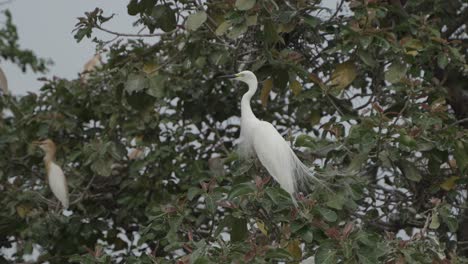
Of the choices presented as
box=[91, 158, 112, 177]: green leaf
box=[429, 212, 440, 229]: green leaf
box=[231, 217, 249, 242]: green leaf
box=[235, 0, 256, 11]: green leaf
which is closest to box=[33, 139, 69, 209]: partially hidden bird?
box=[91, 158, 112, 177]: green leaf

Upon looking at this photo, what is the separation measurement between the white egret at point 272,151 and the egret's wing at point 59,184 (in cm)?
101

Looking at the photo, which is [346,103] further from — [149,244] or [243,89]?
[149,244]

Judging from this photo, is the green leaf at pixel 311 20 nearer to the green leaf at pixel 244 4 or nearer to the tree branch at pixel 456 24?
the green leaf at pixel 244 4

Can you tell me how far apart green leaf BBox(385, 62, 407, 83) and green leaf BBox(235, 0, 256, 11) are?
0.55m

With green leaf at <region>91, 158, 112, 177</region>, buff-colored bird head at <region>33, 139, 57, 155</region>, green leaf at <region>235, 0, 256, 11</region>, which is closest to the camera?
green leaf at <region>235, 0, 256, 11</region>

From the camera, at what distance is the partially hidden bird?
3775 millimetres

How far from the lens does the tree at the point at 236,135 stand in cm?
247

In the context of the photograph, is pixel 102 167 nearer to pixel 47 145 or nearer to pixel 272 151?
pixel 47 145

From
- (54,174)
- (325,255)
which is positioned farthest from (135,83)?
(325,255)

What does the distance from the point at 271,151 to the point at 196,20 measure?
45 centimetres

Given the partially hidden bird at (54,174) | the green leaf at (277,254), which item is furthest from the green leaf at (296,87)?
the partially hidden bird at (54,174)

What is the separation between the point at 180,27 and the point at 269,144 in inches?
22.6

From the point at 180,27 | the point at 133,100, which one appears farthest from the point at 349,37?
the point at 133,100

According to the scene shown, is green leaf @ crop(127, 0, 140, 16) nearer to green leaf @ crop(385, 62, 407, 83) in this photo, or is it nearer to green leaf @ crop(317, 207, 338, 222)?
green leaf @ crop(385, 62, 407, 83)
